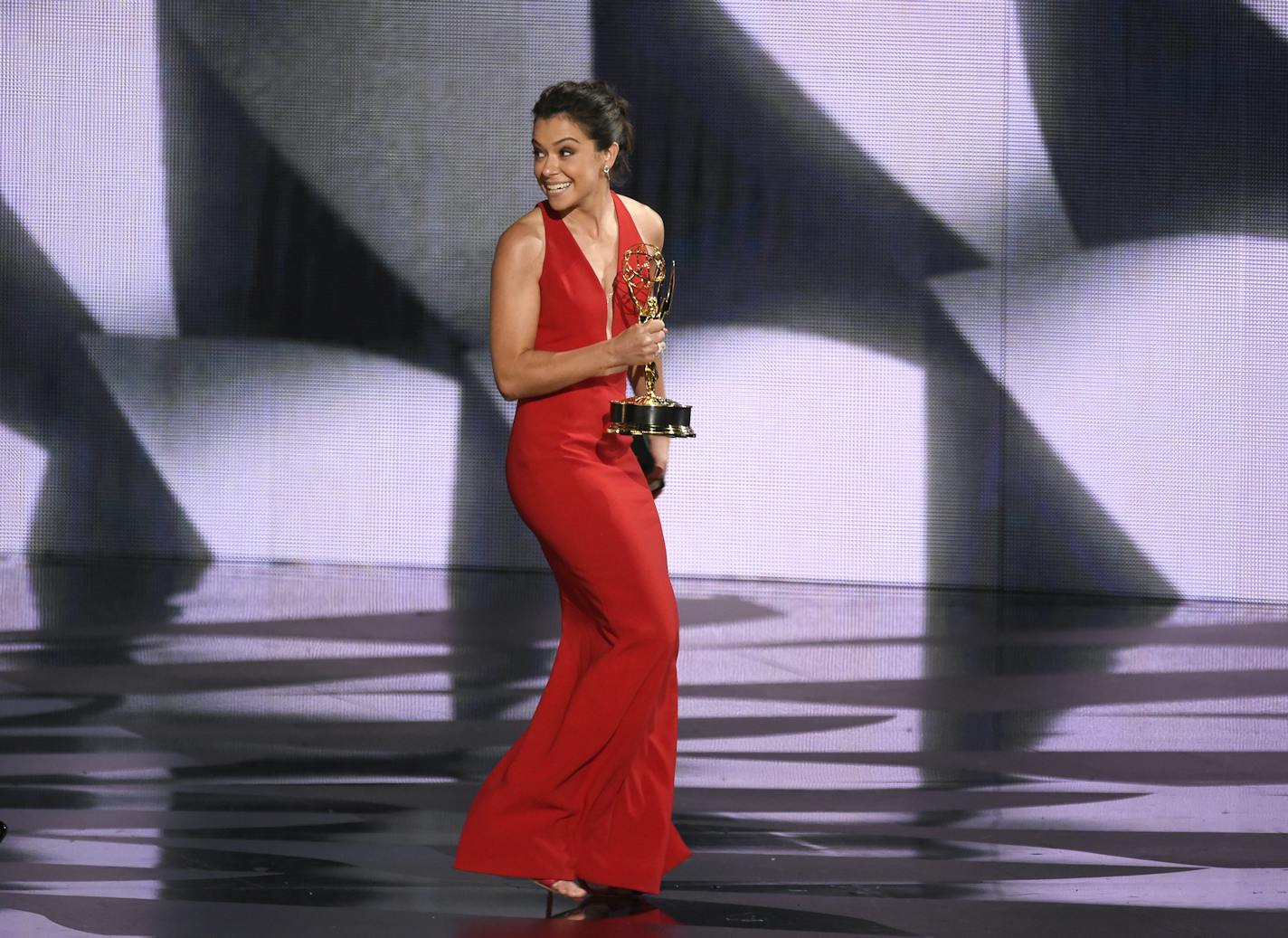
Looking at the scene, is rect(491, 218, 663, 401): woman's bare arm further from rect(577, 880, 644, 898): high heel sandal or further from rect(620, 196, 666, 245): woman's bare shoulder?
rect(577, 880, 644, 898): high heel sandal

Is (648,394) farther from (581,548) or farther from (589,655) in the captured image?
(589,655)

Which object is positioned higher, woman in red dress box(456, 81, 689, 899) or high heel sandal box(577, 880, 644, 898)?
woman in red dress box(456, 81, 689, 899)

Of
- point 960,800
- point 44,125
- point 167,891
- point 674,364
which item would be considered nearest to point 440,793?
point 167,891

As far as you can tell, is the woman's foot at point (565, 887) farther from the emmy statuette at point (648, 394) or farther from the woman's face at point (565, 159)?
the woman's face at point (565, 159)

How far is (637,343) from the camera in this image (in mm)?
2658

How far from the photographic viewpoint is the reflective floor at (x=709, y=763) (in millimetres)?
2814

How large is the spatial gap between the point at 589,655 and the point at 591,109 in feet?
2.97

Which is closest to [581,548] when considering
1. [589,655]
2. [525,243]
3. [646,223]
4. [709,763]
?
[589,655]

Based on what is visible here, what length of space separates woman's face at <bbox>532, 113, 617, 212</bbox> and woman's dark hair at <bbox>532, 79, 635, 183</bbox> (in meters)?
0.01

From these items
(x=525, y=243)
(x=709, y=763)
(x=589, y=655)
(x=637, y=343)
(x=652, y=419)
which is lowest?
(x=709, y=763)

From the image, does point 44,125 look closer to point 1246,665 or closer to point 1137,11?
point 1137,11

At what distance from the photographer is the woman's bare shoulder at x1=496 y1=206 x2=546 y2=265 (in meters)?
2.78

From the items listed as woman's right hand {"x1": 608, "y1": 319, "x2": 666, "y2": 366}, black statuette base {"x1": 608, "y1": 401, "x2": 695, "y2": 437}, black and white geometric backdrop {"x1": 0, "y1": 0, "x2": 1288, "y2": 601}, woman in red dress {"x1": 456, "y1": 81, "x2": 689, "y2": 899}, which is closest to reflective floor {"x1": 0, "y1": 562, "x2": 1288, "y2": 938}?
woman in red dress {"x1": 456, "y1": 81, "x2": 689, "y2": 899}

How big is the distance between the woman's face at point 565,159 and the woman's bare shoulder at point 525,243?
51mm
